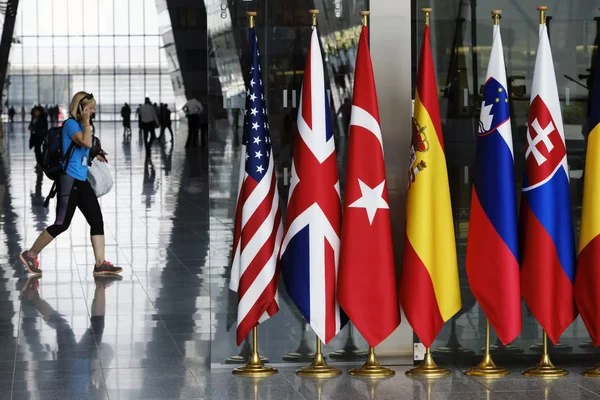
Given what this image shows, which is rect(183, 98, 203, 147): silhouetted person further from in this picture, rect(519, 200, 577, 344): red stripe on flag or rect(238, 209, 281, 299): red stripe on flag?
rect(519, 200, 577, 344): red stripe on flag

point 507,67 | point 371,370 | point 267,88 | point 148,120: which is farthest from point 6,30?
point 371,370

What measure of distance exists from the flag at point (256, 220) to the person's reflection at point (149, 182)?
934cm

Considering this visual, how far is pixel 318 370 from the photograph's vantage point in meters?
5.88

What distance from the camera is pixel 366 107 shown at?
5.65 m

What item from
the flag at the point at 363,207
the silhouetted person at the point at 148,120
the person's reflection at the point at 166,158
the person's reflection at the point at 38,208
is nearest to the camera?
the flag at the point at 363,207

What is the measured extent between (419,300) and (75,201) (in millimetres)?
4345

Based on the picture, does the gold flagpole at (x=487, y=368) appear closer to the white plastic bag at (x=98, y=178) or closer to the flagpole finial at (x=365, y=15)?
the flagpole finial at (x=365, y=15)

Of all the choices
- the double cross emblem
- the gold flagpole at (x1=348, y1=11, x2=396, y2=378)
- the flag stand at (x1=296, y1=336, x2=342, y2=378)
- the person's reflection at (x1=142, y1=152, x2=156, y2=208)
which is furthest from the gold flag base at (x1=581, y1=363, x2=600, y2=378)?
the person's reflection at (x1=142, y1=152, x2=156, y2=208)

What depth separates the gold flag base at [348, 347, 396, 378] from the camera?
19.2 ft

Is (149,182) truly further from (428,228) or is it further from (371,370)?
(428,228)

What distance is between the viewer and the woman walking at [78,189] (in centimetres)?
879

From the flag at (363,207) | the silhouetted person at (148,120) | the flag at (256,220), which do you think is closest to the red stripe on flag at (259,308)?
the flag at (256,220)

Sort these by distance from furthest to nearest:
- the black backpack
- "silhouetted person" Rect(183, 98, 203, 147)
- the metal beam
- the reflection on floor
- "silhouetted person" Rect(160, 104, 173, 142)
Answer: "silhouetted person" Rect(160, 104, 173, 142) → the metal beam → "silhouetted person" Rect(183, 98, 203, 147) → the black backpack → the reflection on floor

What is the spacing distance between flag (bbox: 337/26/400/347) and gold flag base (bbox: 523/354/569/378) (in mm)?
1011
